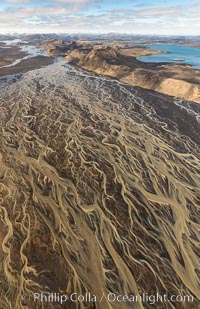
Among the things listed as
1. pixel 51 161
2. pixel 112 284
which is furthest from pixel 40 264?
pixel 51 161

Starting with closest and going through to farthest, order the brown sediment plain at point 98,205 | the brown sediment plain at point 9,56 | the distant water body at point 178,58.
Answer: the brown sediment plain at point 98,205, the brown sediment plain at point 9,56, the distant water body at point 178,58

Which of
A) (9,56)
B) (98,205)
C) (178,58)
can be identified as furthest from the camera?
(9,56)

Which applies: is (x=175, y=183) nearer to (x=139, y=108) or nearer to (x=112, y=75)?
(x=139, y=108)

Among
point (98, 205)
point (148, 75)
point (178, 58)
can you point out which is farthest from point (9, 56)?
point (98, 205)

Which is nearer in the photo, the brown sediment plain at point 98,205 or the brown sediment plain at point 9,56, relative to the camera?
the brown sediment plain at point 98,205

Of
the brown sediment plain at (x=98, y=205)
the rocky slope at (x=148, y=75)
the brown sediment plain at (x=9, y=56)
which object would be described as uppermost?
the brown sediment plain at (x=9, y=56)

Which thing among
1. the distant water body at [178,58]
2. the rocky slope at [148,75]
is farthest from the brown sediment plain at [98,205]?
the distant water body at [178,58]

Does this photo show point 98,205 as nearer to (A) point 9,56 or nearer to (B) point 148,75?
(B) point 148,75

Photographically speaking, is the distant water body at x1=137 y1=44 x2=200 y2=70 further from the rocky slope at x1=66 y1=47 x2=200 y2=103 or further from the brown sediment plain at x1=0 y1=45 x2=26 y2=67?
the brown sediment plain at x1=0 y1=45 x2=26 y2=67

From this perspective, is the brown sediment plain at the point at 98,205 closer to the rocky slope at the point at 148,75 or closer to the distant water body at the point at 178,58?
the rocky slope at the point at 148,75
